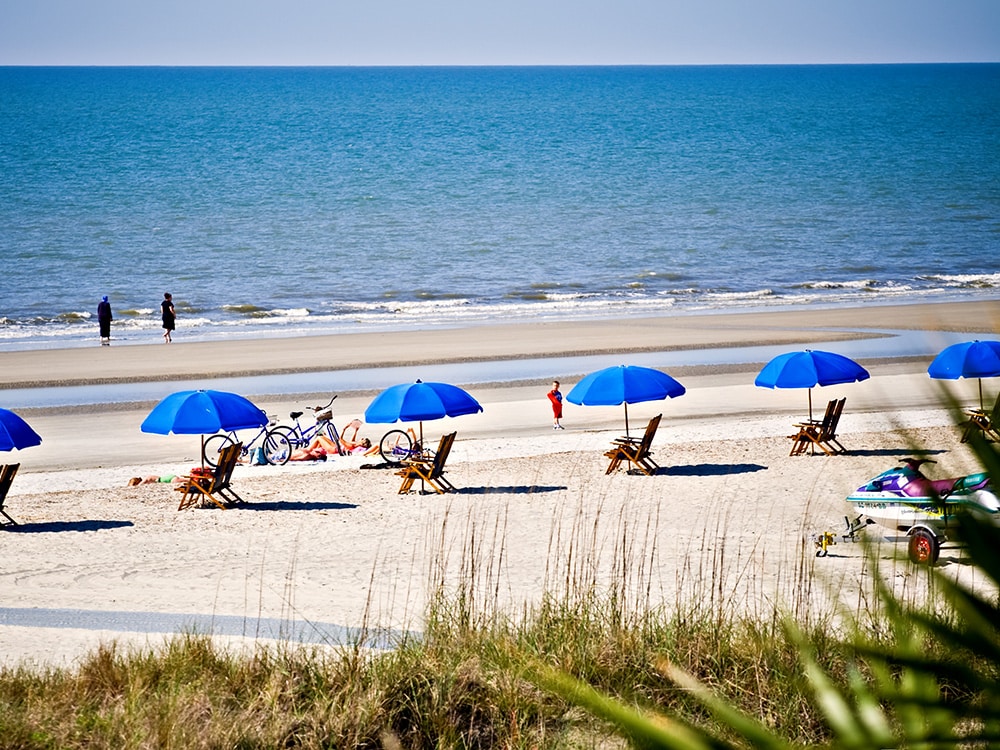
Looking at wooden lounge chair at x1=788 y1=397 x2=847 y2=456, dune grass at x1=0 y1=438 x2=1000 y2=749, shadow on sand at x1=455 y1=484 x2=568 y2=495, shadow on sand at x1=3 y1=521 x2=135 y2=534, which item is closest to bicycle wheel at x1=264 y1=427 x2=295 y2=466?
shadow on sand at x1=455 y1=484 x2=568 y2=495

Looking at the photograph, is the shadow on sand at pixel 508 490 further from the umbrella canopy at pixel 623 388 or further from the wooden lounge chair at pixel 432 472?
the umbrella canopy at pixel 623 388

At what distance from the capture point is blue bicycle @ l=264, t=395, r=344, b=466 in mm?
17344

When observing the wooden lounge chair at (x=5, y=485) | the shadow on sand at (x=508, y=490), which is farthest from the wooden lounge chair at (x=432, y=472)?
the wooden lounge chair at (x=5, y=485)

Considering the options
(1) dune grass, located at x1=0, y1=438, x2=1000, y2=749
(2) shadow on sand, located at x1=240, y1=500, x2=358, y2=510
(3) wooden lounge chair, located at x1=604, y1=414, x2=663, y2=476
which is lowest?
(1) dune grass, located at x1=0, y1=438, x2=1000, y2=749

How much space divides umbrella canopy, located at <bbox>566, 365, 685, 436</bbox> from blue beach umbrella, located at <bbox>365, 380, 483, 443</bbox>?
160 cm

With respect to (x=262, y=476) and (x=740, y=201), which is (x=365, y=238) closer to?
(x=740, y=201)

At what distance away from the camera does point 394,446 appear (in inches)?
666

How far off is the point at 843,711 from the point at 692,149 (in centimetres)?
10822

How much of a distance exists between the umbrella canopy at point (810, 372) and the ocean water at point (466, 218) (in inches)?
756

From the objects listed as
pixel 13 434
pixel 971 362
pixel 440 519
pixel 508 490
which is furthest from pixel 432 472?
pixel 971 362

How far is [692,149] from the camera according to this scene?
106 meters

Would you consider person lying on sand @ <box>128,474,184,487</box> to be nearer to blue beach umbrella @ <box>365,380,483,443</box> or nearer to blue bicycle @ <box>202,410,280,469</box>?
blue bicycle @ <box>202,410,280,469</box>

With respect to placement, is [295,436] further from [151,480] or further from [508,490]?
[508,490]

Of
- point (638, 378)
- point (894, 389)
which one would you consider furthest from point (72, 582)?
point (894, 389)
